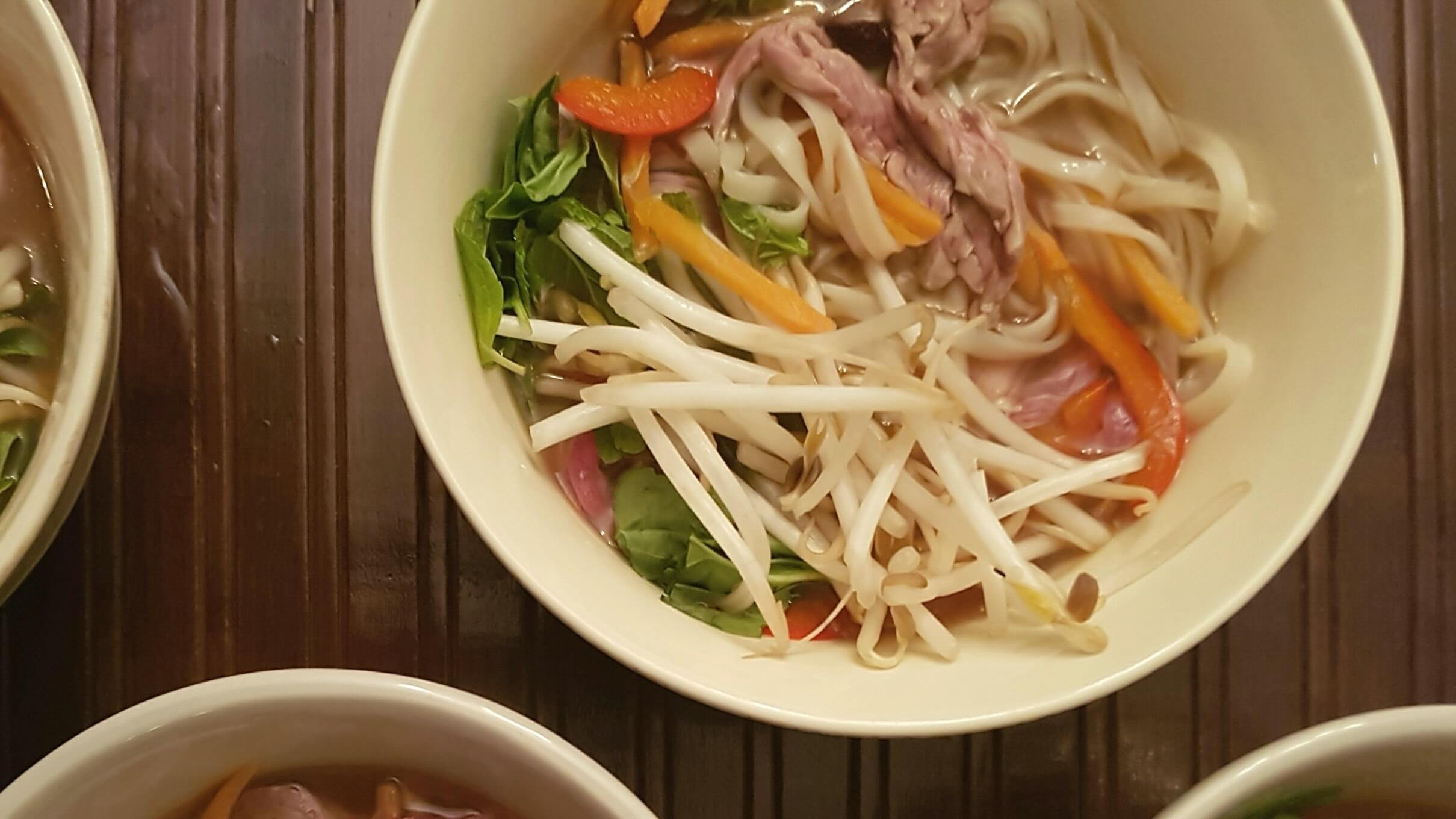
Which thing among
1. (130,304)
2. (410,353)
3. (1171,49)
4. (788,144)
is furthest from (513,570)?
(1171,49)

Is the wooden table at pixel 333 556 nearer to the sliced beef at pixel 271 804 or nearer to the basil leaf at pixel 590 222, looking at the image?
the sliced beef at pixel 271 804

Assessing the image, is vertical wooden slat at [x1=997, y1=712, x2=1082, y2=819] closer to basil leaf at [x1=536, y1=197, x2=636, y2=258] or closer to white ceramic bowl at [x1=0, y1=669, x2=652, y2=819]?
white ceramic bowl at [x1=0, y1=669, x2=652, y2=819]

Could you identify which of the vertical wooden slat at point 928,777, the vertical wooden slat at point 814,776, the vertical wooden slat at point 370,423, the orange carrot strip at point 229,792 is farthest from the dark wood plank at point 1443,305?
the orange carrot strip at point 229,792

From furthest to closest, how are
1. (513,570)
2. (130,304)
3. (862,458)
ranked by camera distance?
(130,304) → (862,458) → (513,570)

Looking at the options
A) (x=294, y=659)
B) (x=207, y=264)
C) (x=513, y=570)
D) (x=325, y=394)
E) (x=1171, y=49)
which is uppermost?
(x=1171, y=49)

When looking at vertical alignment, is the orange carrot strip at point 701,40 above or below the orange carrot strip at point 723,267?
above

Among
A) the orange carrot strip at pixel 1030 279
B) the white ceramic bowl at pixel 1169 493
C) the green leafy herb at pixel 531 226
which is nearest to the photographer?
the white ceramic bowl at pixel 1169 493

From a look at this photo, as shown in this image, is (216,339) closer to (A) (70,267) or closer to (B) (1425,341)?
(A) (70,267)

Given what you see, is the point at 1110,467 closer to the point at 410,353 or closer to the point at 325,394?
the point at 410,353
